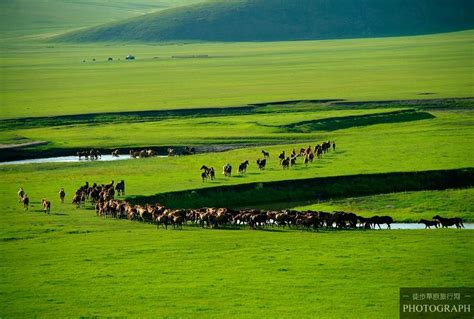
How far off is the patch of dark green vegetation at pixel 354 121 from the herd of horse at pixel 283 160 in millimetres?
9938

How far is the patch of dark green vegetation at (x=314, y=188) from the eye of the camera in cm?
3738

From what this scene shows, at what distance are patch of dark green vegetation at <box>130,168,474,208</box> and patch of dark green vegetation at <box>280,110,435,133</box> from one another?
780 inches

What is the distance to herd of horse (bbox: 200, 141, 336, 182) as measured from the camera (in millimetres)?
40562

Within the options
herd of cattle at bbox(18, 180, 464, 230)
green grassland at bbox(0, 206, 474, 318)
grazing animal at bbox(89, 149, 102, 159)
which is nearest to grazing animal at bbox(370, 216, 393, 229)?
herd of cattle at bbox(18, 180, 464, 230)

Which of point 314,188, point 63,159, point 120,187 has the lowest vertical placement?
point 120,187

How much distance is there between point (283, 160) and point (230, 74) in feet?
239

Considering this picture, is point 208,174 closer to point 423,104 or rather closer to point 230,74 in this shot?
point 423,104

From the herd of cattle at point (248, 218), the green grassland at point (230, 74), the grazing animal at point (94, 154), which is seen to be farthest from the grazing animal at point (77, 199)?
the green grassland at point (230, 74)

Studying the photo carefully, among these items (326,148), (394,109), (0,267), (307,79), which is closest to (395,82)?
(307,79)

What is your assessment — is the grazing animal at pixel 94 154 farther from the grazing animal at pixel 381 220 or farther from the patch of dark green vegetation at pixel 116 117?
the grazing animal at pixel 381 220

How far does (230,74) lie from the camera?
376 ft

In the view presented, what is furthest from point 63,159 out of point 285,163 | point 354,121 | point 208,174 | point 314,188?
point 354,121

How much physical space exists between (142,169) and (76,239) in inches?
615

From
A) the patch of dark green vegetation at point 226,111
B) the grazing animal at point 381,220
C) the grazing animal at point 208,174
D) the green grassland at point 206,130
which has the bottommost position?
the grazing animal at point 381,220
